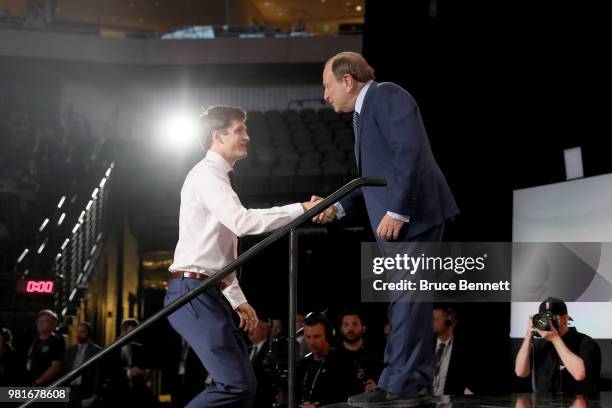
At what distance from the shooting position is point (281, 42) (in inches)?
631

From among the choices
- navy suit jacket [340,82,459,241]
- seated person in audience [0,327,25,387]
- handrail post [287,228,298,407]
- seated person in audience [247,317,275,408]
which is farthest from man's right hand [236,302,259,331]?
seated person in audience [0,327,25,387]

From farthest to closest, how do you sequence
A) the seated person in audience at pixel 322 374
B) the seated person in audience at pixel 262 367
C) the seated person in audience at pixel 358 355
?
1. the seated person in audience at pixel 262 367
2. the seated person in audience at pixel 358 355
3. the seated person in audience at pixel 322 374

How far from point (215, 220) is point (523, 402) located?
144 centimetres

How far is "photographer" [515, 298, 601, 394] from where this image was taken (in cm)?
394

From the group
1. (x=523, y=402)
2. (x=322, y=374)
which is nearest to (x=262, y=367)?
(x=322, y=374)

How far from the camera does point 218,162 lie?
282 cm

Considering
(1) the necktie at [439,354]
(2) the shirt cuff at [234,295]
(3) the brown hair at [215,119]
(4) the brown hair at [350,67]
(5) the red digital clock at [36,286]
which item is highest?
(4) the brown hair at [350,67]

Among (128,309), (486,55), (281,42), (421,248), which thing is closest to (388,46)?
(486,55)

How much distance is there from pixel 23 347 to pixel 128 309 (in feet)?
16.5

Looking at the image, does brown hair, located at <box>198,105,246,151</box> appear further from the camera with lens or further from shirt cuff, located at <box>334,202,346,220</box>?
the camera with lens

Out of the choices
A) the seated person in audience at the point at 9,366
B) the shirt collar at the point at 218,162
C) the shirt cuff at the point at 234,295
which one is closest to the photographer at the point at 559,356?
the shirt cuff at the point at 234,295

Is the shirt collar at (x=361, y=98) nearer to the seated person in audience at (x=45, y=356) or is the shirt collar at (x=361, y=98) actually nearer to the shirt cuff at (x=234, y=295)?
the shirt cuff at (x=234, y=295)

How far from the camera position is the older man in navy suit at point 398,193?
8.70 ft

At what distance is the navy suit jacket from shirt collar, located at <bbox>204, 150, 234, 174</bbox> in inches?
18.5
